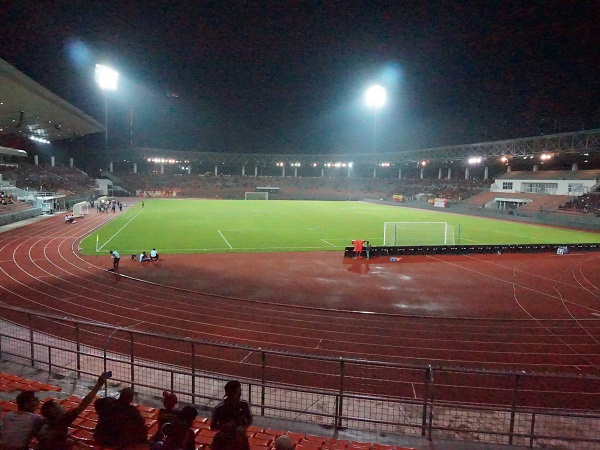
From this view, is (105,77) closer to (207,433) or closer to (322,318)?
(322,318)

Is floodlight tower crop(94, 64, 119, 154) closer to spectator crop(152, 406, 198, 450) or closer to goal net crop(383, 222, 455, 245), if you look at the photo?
goal net crop(383, 222, 455, 245)

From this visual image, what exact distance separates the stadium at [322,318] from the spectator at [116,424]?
745 millimetres

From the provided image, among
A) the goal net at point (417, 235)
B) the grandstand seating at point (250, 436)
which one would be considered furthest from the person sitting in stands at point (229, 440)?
the goal net at point (417, 235)

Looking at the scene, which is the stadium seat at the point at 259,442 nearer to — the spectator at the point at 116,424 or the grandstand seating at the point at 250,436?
the grandstand seating at the point at 250,436

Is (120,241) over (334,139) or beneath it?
beneath

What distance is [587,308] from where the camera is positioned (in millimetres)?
13969

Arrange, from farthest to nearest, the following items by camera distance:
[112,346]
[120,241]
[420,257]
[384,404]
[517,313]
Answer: [120,241] → [420,257] → [517,313] → [112,346] → [384,404]

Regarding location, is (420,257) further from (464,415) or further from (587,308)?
(464,415)

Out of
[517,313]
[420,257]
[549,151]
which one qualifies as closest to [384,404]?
[517,313]

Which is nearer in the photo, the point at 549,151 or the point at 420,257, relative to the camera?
the point at 420,257

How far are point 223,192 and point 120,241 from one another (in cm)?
6293

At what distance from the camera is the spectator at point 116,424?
3941 millimetres

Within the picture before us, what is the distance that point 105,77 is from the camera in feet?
157

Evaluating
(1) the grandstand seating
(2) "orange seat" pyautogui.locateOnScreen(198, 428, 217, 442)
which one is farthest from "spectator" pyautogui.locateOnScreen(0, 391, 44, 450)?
(2) "orange seat" pyautogui.locateOnScreen(198, 428, 217, 442)
